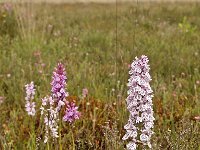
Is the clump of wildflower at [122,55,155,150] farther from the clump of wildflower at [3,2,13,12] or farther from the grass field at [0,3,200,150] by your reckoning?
the clump of wildflower at [3,2,13,12]

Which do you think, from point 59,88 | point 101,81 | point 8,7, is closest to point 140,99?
point 59,88

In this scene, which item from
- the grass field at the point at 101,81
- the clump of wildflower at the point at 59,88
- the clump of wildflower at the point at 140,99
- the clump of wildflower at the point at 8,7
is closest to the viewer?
the clump of wildflower at the point at 140,99

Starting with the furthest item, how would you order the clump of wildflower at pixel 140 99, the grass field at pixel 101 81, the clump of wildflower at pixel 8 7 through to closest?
the clump of wildflower at pixel 8 7, the grass field at pixel 101 81, the clump of wildflower at pixel 140 99

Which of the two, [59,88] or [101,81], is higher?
[59,88]

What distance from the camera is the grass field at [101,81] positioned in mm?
3014

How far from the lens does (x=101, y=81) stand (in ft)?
16.0

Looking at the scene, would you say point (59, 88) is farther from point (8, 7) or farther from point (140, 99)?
point (8, 7)

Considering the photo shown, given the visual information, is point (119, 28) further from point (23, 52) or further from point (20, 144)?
point (20, 144)

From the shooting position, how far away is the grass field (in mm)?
3014

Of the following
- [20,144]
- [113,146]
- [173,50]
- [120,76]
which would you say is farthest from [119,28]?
[113,146]

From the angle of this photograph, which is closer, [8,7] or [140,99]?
[140,99]

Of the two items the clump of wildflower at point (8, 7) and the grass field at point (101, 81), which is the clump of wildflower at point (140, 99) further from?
the clump of wildflower at point (8, 7)

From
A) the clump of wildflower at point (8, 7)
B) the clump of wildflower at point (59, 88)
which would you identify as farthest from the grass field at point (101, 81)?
the clump of wildflower at point (59, 88)

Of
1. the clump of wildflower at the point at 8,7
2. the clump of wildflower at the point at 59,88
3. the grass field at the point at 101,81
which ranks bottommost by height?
the grass field at the point at 101,81
